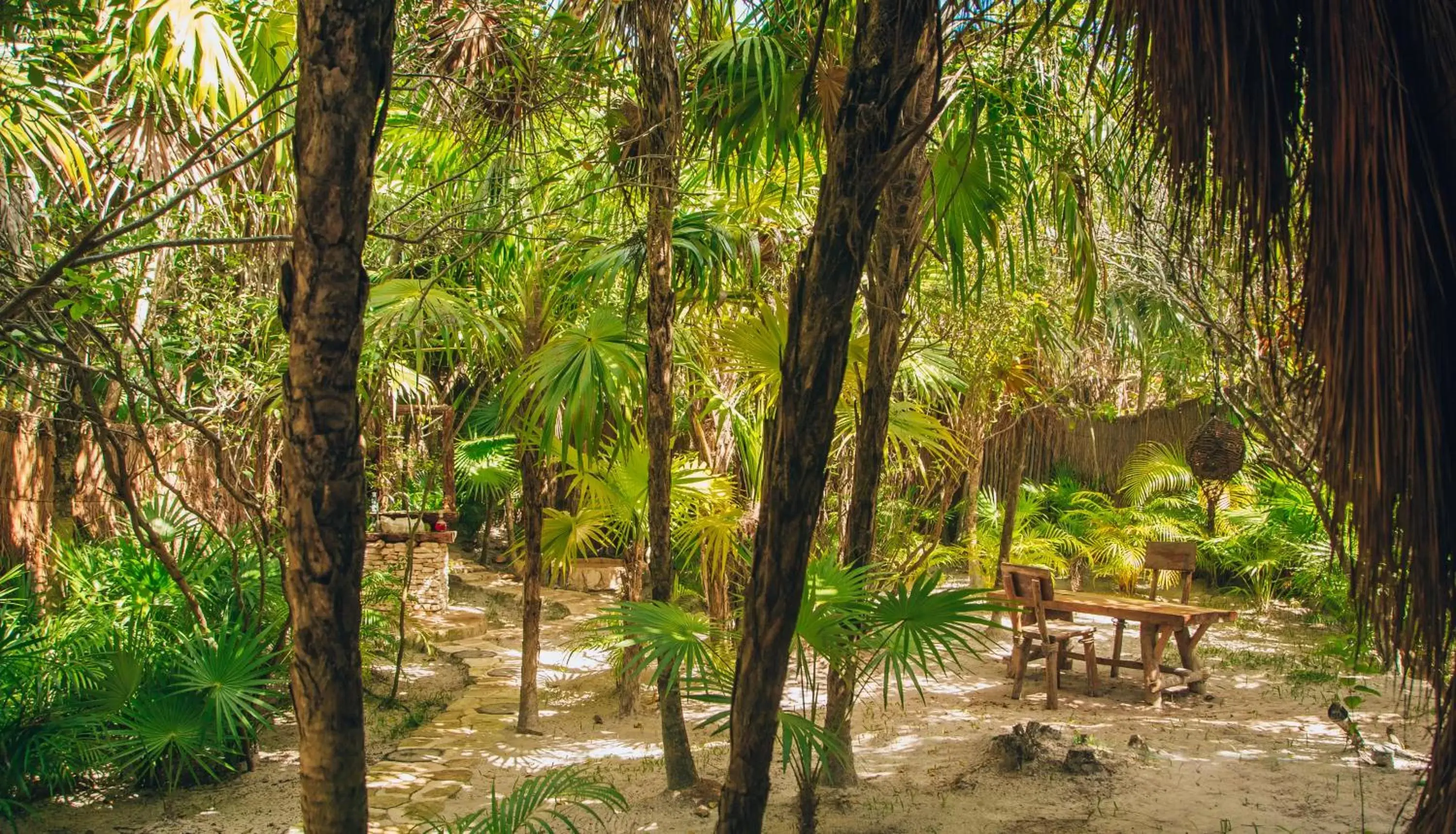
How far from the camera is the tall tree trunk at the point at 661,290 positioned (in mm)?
4715

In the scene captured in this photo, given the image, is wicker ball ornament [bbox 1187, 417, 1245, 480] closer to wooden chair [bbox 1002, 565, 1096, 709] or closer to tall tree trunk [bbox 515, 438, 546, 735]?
wooden chair [bbox 1002, 565, 1096, 709]

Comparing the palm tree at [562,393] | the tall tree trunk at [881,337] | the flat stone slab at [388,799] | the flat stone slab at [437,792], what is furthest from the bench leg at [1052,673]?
the flat stone slab at [388,799]

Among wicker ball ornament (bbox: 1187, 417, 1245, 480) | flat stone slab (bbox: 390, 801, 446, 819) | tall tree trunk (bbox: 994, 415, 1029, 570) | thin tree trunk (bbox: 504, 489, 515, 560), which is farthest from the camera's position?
thin tree trunk (bbox: 504, 489, 515, 560)

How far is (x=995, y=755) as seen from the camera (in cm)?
523

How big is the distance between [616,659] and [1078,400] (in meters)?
7.16

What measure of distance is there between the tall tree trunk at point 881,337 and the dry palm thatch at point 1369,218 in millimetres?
2108

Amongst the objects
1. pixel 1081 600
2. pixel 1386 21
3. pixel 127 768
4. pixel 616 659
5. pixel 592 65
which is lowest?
pixel 127 768

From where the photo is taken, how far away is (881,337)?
4.30 meters

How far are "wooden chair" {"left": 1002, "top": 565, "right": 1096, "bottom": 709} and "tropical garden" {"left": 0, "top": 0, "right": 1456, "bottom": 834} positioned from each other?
0.18m

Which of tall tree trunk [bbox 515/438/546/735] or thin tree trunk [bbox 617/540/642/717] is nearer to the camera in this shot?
tall tree trunk [bbox 515/438/546/735]

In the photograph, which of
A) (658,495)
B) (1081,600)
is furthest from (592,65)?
(1081,600)

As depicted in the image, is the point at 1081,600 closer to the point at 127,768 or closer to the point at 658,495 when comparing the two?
the point at 658,495

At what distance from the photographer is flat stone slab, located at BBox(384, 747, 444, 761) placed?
570cm

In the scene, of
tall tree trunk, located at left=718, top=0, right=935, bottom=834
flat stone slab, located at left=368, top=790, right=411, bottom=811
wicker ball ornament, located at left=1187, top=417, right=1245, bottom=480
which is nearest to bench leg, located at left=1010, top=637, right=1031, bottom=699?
wicker ball ornament, located at left=1187, top=417, right=1245, bottom=480
